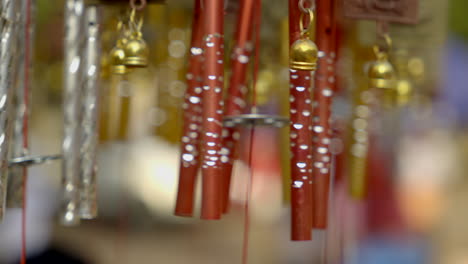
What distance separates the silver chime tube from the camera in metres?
1.14

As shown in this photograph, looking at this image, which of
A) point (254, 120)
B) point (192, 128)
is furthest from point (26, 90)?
point (254, 120)

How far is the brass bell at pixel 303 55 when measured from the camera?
91cm

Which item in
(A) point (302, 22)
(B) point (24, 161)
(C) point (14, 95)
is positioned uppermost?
(A) point (302, 22)

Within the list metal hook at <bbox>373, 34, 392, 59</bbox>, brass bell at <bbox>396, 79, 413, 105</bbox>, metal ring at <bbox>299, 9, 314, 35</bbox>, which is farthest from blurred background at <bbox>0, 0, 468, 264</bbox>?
metal ring at <bbox>299, 9, 314, 35</bbox>

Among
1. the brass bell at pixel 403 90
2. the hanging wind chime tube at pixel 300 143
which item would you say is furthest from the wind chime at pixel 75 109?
the brass bell at pixel 403 90

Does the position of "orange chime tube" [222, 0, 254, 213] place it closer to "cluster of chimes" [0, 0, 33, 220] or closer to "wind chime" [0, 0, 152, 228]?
"wind chime" [0, 0, 152, 228]

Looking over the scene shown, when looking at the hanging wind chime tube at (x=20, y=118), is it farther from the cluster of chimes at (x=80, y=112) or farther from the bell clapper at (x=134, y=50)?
the bell clapper at (x=134, y=50)

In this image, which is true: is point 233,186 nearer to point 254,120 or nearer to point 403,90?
point 403,90

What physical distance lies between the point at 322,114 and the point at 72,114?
0.42 meters

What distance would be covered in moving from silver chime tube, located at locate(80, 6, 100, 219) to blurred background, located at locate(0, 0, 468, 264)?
19.0 inches

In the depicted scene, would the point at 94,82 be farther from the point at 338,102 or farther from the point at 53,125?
the point at 53,125

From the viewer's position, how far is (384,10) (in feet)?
3.40

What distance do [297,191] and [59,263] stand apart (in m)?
1.39

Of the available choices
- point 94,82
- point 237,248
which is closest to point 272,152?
point 237,248
